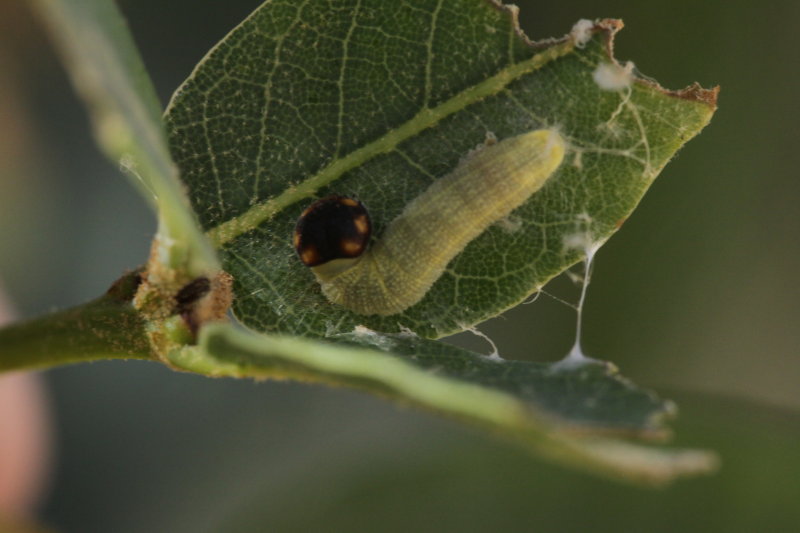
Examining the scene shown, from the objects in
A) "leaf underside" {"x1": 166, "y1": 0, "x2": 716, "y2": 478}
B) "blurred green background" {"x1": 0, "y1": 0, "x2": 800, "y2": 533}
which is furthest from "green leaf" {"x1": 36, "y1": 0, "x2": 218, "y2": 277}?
"blurred green background" {"x1": 0, "y1": 0, "x2": 800, "y2": 533}

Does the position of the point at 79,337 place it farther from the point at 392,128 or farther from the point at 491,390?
the point at 491,390

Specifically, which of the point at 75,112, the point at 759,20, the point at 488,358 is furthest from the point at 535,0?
the point at 488,358

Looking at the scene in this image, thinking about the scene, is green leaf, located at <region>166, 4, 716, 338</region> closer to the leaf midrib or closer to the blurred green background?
the leaf midrib

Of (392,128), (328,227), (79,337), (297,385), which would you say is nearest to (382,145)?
(392,128)

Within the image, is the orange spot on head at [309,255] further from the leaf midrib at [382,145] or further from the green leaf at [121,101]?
the green leaf at [121,101]

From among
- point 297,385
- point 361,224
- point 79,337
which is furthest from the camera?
point 297,385

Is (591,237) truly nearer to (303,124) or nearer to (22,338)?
(303,124)
